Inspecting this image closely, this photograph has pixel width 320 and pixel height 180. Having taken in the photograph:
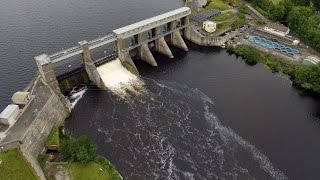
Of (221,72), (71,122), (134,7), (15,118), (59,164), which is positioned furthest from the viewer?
(134,7)

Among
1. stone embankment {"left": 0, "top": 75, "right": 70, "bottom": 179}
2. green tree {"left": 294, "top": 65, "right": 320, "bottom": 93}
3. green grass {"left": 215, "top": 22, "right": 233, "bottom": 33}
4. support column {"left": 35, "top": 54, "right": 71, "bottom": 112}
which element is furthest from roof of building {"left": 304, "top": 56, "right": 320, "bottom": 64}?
stone embankment {"left": 0, "top": 75, "right": 70, "bottom": 179}

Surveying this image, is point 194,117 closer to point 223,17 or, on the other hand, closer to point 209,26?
point 209,26

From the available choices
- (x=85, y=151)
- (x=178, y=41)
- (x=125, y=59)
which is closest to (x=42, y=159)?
(x=85, y=151)

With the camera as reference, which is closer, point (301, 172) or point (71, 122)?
point (301, 172)

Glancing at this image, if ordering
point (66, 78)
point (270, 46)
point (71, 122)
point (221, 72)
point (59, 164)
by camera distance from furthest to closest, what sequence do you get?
point (270, 46)
point (221, 72)
point (66, 78)
point (71, 122)
point (59, 164)

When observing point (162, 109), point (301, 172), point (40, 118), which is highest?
point (40, 118)

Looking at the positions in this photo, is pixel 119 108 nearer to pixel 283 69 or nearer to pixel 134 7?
pixel 283 69

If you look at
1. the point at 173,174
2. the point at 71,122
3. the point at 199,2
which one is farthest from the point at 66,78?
the point at 199,2
